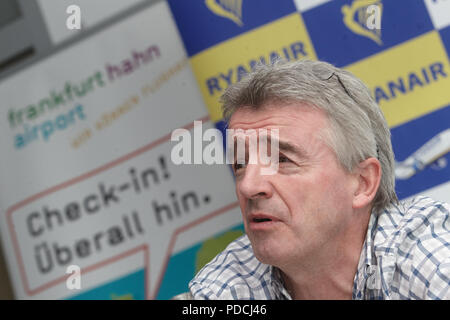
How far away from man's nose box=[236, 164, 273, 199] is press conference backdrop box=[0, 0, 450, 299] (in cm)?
70

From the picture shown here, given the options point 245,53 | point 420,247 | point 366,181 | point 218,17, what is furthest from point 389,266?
point 218,17

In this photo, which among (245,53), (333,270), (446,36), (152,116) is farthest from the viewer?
(152,116)

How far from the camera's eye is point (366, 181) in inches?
38.7

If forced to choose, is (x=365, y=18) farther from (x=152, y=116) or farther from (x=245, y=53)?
(x=152, y=116)

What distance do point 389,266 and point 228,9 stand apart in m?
0.99

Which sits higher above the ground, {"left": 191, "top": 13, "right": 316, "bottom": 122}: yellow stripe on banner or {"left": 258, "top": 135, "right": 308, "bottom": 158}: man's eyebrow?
{"left": 191, "top": 13, "right": 316, "bottom": 122}: yellow stripe on banner

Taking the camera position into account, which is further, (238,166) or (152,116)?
(152,116)

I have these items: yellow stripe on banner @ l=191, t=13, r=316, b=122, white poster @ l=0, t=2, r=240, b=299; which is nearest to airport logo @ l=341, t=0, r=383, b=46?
yellow stripe on banner @ l=191, t=13, r=316, b=122

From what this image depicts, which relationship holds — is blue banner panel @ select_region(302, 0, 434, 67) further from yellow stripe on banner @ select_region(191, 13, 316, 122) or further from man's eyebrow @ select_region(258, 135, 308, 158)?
man's eyebrow @ select_region(258, 135, 308, 158)

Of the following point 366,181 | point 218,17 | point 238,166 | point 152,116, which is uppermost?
point 218,17

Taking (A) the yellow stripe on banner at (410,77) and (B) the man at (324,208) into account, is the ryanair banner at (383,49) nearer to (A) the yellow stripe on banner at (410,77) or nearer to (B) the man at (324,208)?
(A) the yellow stripe on banner at (410,77)

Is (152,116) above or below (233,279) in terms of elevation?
above

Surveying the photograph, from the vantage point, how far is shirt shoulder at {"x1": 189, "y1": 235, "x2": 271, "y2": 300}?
0.97m
